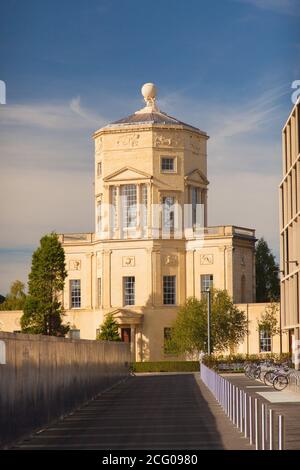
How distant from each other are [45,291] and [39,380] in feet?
204

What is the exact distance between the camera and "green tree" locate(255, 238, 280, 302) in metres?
119

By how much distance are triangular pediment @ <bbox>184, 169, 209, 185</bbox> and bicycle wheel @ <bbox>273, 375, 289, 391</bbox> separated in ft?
178

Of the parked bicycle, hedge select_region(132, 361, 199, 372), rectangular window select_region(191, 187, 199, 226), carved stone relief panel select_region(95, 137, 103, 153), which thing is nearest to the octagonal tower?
carved stone relief panel select_region(95, 137, 103, 153)

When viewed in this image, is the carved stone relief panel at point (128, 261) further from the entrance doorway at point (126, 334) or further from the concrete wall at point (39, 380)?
the concrete wall at point (39, 380)

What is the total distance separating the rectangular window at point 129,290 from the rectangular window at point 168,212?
5044mm

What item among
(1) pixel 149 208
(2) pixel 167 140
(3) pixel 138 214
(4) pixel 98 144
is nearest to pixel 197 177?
(2) pixel 167 140

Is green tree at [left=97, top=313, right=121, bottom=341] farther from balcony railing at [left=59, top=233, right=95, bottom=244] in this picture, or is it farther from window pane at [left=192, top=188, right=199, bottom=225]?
window pane at [left=192, top=188, right=199, bottom=225]

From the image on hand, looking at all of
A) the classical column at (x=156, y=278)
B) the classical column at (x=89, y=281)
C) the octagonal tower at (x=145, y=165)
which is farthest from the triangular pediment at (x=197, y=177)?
the classical column at (x=89, y=281)

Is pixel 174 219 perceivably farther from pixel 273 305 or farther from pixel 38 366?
pixel 38 366

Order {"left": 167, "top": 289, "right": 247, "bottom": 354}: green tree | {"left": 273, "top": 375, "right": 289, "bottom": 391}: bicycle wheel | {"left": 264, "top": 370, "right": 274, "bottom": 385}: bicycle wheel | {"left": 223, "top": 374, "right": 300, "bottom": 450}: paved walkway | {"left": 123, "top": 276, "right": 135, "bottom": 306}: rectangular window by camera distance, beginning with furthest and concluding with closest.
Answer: {"left": 123, "top": 276, "right": 135, "bottom": 306}: rectangular window, {"left": 167, "top": 289, "right": 247, "bottom": 354}: green tree, {"left": 264, "top": 370, "right": 274, "bottom": 385}: bicycle wheel, {"left": 273, "top": 375, "right": 289, "bottom": 391}: bicycle wheel, {"left": 223, "top": 374, "right": 300, "bottom": 450}: paved walkway

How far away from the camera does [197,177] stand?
104 metres

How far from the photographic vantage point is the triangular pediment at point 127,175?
4003 inches

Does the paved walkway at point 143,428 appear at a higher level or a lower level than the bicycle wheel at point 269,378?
lower

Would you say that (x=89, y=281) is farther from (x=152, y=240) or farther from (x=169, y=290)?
(x=152, y=240)
